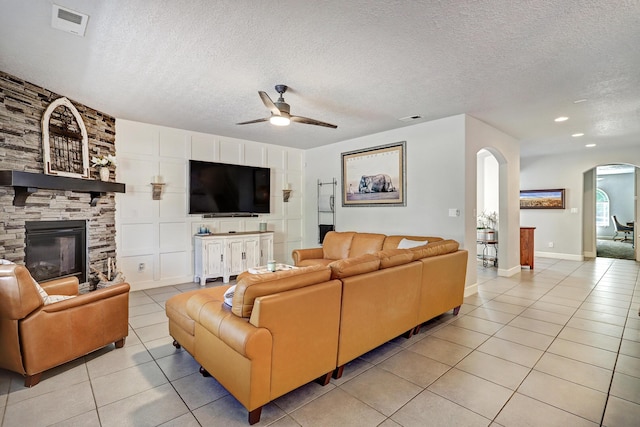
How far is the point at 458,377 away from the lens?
236 cm

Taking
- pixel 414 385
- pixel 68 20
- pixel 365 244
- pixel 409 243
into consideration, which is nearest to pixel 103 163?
pixel 68 20

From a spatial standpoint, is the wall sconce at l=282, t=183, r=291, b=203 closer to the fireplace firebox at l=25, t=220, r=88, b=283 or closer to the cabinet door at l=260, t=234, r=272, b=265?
the cabinet door at l=260, t=234, r=272, b=265

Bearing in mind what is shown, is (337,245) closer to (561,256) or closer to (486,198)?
(486,198)

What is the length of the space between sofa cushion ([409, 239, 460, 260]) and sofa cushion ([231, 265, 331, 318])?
4.69 feet

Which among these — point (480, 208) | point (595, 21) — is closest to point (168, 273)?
point (595, 21)

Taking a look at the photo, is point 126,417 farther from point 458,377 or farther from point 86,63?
point 86,63

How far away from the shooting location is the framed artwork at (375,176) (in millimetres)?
5090

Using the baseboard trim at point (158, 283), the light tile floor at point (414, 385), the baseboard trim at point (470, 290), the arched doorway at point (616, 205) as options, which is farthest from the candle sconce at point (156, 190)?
the arched doorway at point (616, 205)

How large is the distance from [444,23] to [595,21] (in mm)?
1067

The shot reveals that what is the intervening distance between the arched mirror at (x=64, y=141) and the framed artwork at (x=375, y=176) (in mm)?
4140

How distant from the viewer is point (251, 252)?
5637 millimetres

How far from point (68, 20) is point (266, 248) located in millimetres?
4330

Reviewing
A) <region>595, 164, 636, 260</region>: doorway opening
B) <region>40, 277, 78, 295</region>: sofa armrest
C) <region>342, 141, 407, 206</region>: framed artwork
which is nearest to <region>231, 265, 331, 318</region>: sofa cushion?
<region>40, 277, 78, 295</region>: sofa armrest

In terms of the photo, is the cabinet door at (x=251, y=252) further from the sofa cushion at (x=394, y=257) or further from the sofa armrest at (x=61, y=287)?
the sofa cushion at (x=394, y=257)
